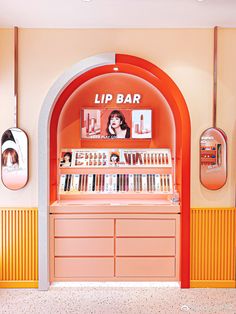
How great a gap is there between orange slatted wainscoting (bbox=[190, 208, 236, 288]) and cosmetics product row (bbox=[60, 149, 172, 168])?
0.88m

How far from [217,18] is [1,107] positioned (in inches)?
112

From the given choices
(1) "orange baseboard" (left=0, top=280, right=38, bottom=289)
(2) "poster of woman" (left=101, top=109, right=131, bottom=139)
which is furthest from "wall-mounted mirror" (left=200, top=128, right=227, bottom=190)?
(1) "orange baseboard" (left=0, top=280, right=38, bottom=289)

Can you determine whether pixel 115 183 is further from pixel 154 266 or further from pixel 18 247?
pixel 18 247

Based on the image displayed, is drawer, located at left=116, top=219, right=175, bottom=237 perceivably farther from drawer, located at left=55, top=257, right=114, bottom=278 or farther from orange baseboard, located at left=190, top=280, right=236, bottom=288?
orange baseboard, located at left=190, top=280, right=236, bottom=288

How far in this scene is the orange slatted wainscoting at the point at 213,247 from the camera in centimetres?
392

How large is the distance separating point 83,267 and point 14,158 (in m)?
1.65

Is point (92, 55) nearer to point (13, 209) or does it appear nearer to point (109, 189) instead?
point (109, 189)

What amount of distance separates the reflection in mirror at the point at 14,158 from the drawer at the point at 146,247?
59.1 inches

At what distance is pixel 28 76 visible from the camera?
3.92m

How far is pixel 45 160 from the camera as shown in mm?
3869

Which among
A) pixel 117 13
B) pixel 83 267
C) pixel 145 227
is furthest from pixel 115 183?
pixel 117 13

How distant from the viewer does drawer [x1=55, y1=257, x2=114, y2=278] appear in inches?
156

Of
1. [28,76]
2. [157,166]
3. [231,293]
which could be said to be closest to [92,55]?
[28,76]

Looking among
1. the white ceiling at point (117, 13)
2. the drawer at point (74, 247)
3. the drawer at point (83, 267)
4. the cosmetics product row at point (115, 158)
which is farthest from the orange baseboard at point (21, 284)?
the white ceiling at point (117, 13)
